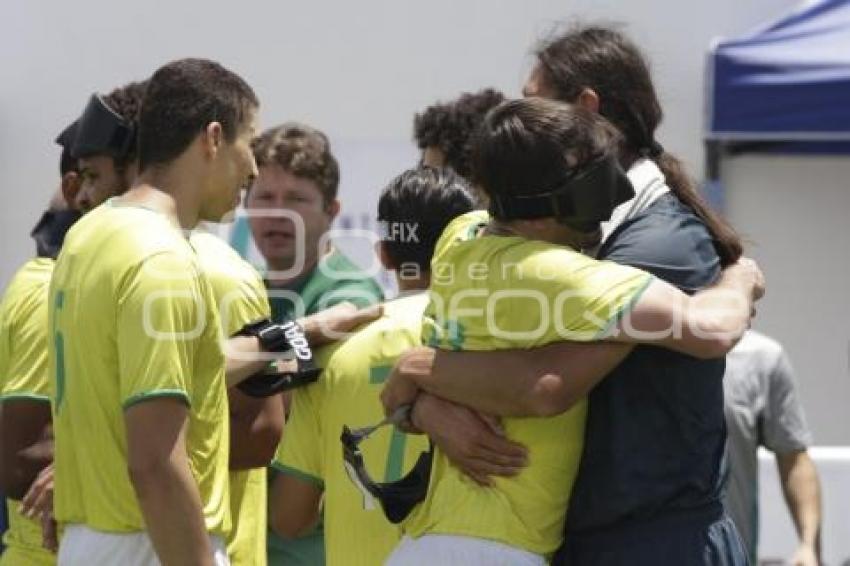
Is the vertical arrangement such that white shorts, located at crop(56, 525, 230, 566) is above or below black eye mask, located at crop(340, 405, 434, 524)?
below

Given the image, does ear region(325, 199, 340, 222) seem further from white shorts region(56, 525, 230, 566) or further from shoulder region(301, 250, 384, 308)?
white shorts region(56, 525, 230, 566)

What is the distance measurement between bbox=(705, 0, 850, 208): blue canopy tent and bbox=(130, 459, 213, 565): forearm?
15.2ft

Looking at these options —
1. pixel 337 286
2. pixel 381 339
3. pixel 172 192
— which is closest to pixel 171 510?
pixel 172 192

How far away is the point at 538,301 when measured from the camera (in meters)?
2.77

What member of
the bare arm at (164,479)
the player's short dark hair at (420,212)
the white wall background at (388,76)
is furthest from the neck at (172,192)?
the white wall background at (388,76)

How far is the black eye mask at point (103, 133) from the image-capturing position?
3.83 meters

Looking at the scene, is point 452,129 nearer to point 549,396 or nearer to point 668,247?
point 668,247

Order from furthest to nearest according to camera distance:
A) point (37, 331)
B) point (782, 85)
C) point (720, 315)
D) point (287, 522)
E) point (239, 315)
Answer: point (782, 85), point (287, 522), point (37, 331), point (239, 315), point (720, 315)

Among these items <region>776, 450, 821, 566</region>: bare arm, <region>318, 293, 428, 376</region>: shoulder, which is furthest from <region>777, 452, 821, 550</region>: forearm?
<region>318, 293, 428, 376</region>: shoulder

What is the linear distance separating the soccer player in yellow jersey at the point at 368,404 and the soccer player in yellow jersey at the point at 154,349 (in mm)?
377

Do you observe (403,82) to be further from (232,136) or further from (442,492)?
(442,492)

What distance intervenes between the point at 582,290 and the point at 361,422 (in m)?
0.99

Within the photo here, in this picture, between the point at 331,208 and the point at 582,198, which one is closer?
the point at 582,198

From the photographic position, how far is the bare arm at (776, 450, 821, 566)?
5.37 m
